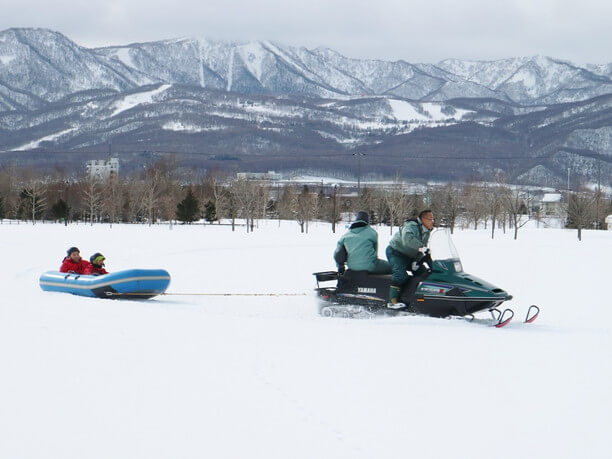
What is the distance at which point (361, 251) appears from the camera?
1239cm

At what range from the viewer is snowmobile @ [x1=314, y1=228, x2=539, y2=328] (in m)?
11.2

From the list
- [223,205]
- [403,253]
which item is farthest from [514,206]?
[403,253]

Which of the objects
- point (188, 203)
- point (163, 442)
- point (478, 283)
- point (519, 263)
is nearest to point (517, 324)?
point (478, 283)

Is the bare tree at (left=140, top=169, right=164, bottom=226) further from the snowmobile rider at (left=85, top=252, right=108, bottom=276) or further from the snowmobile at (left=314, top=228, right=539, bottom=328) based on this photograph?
the snowmobile at (left=314, top=228, right=539, bottom=328)

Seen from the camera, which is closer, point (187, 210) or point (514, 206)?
point (514, 206)

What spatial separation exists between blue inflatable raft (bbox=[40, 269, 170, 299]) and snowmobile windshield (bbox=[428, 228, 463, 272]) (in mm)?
5548

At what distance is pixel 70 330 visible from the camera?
32.0 feet

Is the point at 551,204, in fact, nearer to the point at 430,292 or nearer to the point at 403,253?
the point at 403,253

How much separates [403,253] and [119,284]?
5.51 metres

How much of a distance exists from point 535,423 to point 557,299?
11776 mm

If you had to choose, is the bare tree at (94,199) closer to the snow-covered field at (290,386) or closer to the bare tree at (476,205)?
the bare tree at (476,205)

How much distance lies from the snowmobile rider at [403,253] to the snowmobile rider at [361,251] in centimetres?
55

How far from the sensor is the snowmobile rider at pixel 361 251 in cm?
1233

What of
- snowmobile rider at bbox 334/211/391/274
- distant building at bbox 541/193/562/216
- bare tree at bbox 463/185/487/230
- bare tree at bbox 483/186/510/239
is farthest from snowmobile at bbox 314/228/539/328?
distant building at bbox 541/193/562/216
